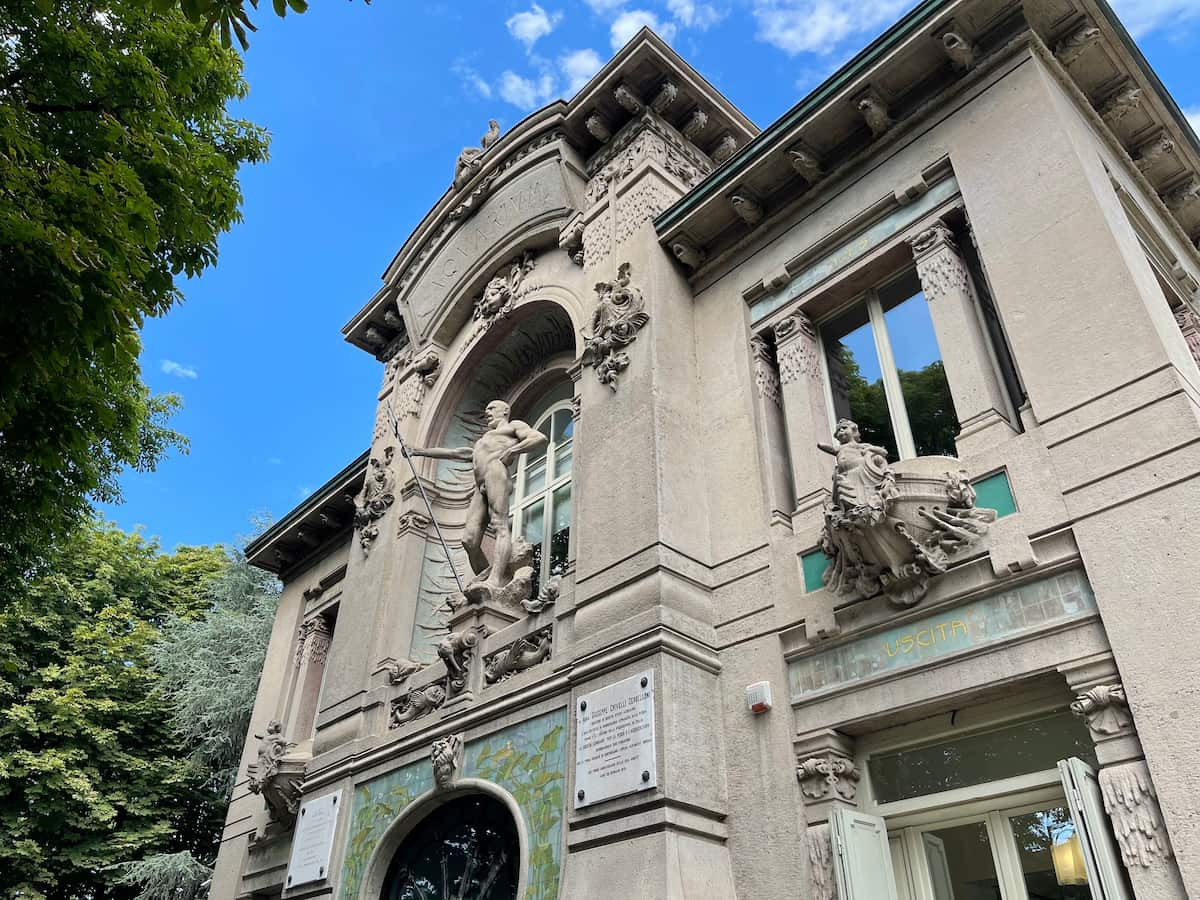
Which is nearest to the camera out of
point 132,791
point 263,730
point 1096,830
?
point 1096,830

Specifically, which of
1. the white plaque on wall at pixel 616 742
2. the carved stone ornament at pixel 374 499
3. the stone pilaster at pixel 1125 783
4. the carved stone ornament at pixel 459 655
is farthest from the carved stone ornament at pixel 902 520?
the carved stone ornament at pixel 374 499

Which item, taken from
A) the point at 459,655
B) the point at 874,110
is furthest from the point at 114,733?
the point at 874,110

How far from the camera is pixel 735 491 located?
8953 millimetres

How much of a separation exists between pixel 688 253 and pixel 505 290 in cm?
350

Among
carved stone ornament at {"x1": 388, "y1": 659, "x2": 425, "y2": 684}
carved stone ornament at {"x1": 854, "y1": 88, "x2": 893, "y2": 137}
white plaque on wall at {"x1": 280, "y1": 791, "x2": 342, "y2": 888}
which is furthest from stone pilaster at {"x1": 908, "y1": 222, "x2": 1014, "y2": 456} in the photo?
white plaque on wall at {"x1": 280, "y1": 791, "x2": 342, "y2": 888}

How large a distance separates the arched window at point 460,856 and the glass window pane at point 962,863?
3736 mm

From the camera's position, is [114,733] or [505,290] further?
[114,733]

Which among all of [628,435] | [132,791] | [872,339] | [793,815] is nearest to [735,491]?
[628,435]

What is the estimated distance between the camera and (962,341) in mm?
7730

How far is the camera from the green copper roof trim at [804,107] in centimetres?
874

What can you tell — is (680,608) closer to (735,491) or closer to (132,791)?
(735,491)

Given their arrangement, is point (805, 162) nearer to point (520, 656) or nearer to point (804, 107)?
point (804, 107)

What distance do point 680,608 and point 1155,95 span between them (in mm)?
7028

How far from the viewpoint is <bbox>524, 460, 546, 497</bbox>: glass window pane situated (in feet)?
41.4
